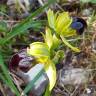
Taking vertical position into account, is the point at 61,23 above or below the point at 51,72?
above

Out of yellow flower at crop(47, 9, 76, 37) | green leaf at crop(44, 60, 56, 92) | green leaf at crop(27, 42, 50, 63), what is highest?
yellow flower at crop(47, 9, 76, 37)

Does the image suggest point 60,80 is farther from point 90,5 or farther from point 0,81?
point 90,5

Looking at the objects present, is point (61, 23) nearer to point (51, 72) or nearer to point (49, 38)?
point (49, 38)

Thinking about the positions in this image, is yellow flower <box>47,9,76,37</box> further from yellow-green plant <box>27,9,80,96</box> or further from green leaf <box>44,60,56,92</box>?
green leaf <box>44,60,56,92</box>

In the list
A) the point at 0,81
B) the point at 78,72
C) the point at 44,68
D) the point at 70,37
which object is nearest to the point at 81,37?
the point at 70,37

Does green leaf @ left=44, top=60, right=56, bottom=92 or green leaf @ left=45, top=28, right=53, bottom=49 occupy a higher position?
green leaf @ left=45, top=28, right=53, bottom=49

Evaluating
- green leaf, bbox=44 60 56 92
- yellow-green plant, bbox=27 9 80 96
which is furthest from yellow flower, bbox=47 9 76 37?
green leaf, bbox=44 60 56 92

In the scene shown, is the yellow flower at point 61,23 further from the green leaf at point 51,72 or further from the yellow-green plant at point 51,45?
the green leaf at point 51,72

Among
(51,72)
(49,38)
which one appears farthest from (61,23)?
(51,72)

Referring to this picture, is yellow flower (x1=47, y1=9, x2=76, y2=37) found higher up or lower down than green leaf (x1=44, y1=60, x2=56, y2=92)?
higher up
